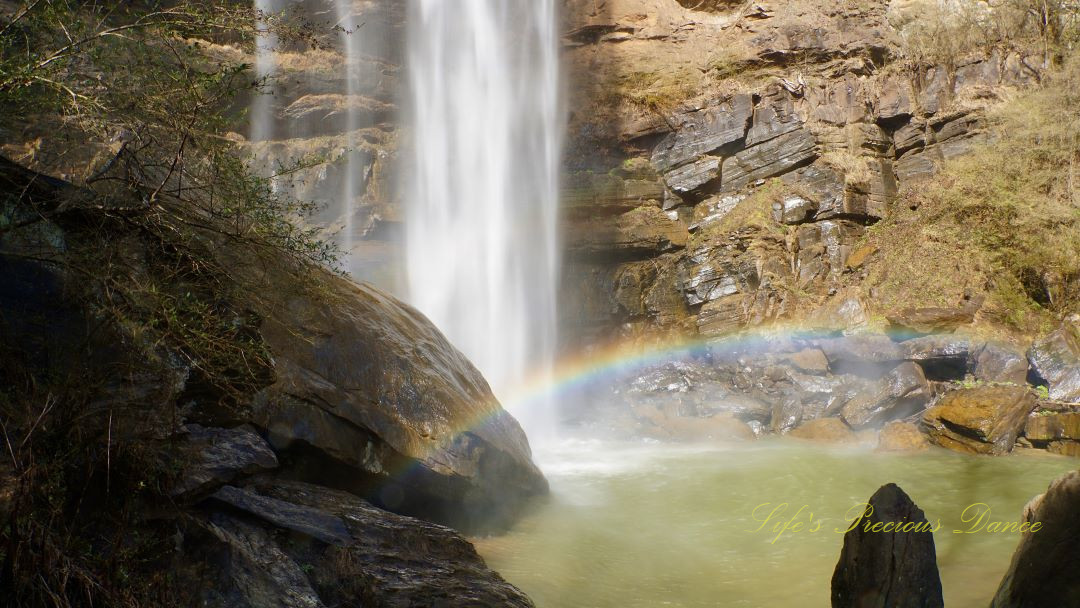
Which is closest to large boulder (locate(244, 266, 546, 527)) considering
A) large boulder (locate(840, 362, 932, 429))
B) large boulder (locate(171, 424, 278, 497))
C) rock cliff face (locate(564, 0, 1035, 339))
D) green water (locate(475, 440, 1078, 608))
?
large boulder (locate(171, 424, 278, 497))

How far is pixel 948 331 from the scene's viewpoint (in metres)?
14.5

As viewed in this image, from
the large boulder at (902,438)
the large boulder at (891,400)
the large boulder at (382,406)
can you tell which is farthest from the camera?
the large boulder at (891,400)

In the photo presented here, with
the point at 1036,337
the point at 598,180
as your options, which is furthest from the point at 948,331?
the point at 598,180

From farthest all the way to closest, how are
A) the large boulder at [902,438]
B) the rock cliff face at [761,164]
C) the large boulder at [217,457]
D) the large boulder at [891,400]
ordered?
the rock cliff face at [761,164]
the large boulder at [891,400]
the large boulder at [902,438]
the large boulder at [217,457]

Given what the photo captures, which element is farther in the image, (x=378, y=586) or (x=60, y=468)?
(x=378, y=586)

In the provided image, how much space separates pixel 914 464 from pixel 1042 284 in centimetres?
849

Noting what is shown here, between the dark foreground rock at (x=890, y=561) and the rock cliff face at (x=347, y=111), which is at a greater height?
the rock cliff face at (x=347, y=111)

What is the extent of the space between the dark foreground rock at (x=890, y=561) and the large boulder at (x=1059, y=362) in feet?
34.3

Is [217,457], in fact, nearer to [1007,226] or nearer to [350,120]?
[1007,226]

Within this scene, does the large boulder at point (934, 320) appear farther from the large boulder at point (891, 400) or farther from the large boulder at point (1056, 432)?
the large boulder at point (1056, 432)

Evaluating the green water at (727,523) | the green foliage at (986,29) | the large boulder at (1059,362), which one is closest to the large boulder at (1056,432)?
the green water at (727,523)

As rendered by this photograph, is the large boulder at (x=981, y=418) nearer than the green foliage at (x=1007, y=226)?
Yes

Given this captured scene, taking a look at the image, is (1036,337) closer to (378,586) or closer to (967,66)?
(967,66)

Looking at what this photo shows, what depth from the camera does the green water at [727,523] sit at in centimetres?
564
